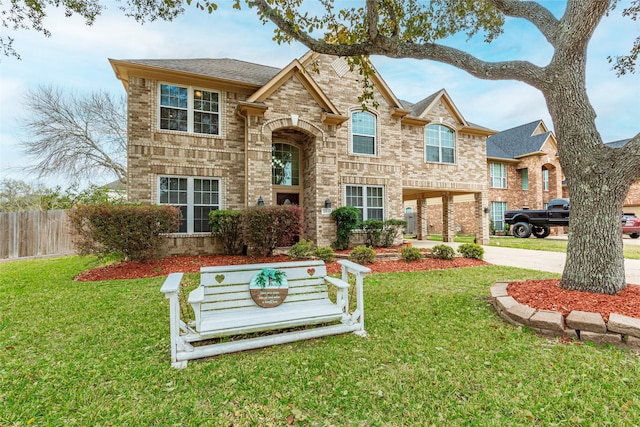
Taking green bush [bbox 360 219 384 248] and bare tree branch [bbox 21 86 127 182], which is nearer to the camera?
green bush [bbox 360 219 384 248]

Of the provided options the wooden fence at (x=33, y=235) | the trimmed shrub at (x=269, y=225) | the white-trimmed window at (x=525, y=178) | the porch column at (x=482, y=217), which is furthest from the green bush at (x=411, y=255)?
the white-trimmed window at (x=525, y=178)

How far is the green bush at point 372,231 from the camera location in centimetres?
1146

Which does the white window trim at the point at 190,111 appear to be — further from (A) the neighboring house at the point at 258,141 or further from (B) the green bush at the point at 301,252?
(B) the green bush at the point at 301,252

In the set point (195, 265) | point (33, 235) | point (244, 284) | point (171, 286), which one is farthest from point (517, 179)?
point (33, 235)

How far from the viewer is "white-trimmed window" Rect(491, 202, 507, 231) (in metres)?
21.4

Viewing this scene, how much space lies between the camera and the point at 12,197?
19469 millimetres

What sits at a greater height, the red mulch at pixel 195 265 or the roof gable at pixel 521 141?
the roof gable at pixel 521 141

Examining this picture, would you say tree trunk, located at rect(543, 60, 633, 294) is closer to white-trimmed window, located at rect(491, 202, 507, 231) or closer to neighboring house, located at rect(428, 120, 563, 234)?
neighboring house, located at rect(428, 120, 563, 234)

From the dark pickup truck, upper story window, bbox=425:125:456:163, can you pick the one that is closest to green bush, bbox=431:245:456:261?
upper story window, bbox=425:125:456:163

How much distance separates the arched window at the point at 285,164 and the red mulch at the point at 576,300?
358 inches

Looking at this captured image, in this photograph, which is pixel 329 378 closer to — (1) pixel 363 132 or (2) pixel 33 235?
(1) pixel 363 132

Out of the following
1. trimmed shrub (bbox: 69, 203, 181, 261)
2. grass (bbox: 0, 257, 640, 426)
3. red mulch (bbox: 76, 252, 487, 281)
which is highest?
trimmed shrub (bbox: 69, 203, 181, 261)

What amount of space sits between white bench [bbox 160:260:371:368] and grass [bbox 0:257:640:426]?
5.1 inches

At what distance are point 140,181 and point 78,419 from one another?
872 cm
